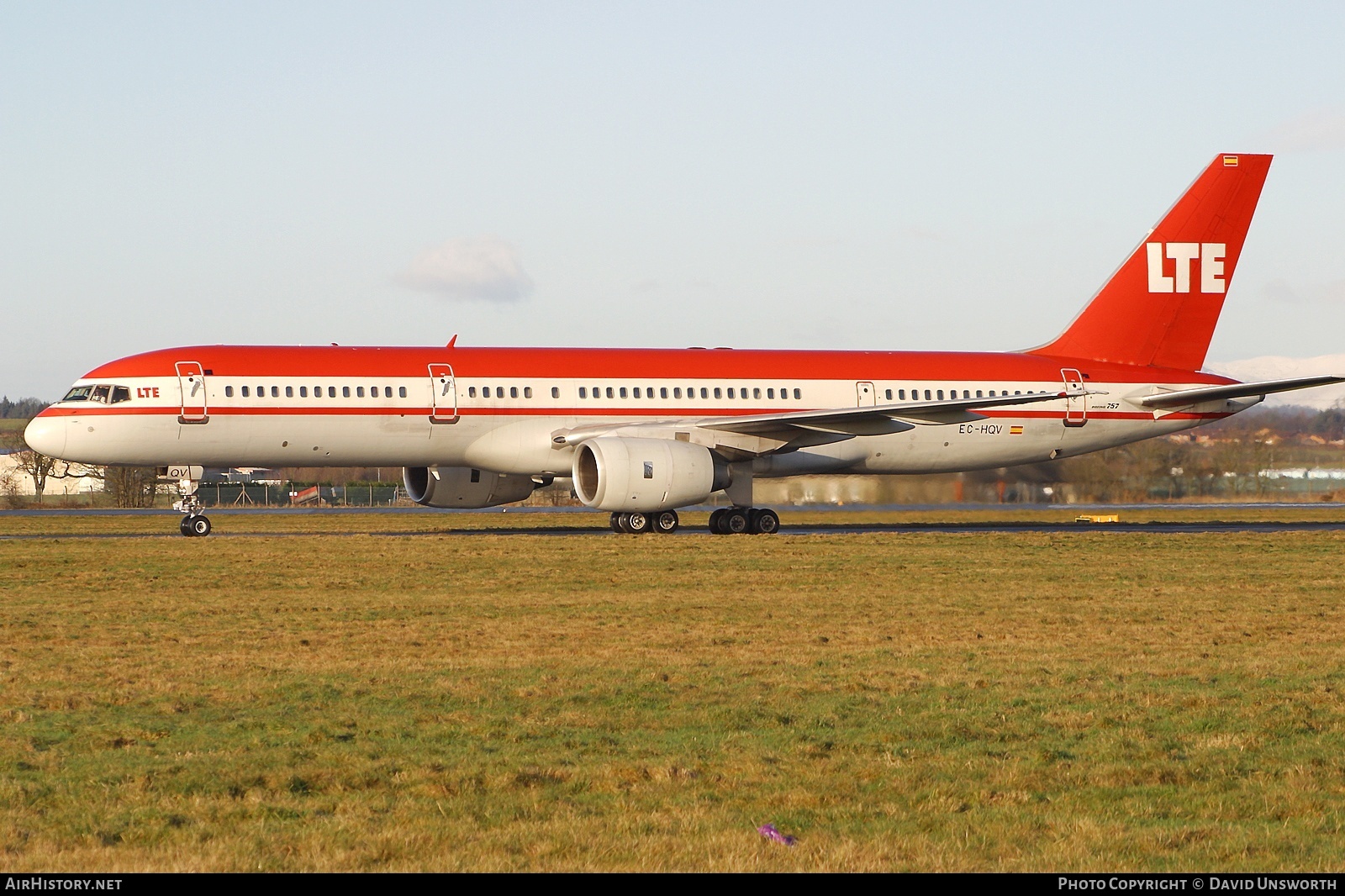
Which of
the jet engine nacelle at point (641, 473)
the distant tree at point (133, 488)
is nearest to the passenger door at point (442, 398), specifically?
the jet engine nacelle at point (641, 473)

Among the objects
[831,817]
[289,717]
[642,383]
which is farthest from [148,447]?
[831,817]

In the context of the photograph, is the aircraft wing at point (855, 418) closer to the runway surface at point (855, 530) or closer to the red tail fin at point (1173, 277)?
the runway surface at point (855, 530)

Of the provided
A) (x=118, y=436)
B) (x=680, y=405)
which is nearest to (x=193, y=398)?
(x=118, y=436)

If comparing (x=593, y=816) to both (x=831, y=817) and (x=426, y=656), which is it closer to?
(x=831, y=817)

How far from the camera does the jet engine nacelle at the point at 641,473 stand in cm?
2938

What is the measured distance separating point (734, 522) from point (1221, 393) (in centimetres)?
1230

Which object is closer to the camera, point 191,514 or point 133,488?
point 191,514

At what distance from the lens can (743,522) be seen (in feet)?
107

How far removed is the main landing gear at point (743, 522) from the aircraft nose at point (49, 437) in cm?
1385

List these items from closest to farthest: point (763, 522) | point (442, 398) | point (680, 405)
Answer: point (442, 398) → point (763, 522) → point (680, 405)

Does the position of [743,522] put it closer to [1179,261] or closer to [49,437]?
[1179,261]

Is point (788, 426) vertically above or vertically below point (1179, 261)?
below

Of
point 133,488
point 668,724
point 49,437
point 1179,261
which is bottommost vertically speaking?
point 668,724

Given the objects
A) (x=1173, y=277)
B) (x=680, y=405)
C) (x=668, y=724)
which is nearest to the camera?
(x=668, y=724)
